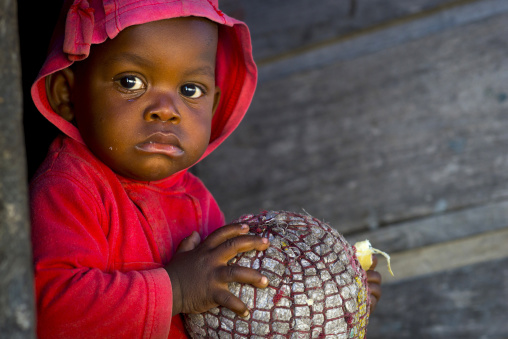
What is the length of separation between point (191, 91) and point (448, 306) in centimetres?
190

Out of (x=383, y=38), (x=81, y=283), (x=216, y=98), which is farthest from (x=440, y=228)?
(x=81, y=283)

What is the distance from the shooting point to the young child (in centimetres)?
143

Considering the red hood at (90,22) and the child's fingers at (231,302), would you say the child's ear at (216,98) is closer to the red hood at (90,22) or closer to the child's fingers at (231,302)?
the red hood at (90,22)

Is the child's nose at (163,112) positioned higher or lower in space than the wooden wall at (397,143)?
lower

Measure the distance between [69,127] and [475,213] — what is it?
6.63ft

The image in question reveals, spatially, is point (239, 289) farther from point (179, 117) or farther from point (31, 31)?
point (31, 31)

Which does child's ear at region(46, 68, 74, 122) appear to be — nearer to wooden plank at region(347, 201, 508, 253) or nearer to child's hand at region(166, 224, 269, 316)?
child's hand at region(166, 224, 269, 316)

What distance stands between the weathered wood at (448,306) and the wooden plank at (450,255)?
0.03 meters

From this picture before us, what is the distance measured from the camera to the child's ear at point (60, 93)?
1.80 m

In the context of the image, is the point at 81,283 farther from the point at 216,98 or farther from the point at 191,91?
the point at 216,98

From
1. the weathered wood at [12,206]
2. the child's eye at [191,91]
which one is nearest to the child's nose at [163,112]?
the child's eye at [191,91]

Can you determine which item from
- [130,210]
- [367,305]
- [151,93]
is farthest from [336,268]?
[151,93]

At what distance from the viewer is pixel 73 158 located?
168cm

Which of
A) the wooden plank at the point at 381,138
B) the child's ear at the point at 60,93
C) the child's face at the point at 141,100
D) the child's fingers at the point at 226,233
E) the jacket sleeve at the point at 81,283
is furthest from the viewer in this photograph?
the wooden plank at the point at 381,138
